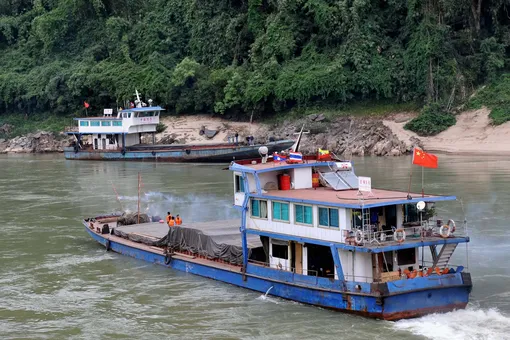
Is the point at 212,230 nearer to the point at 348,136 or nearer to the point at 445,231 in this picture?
the point at 445,231

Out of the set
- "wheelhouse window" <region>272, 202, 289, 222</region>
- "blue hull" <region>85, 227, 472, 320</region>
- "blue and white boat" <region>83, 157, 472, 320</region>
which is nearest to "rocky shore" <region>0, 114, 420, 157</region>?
"blue and white boat" <region>83, 157, 472, 320</region>

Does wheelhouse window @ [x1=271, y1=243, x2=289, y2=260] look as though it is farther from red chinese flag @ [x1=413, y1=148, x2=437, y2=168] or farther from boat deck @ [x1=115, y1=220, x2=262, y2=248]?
red chinese flag @ [x1=413, y1=148, x2=437, y2=168]

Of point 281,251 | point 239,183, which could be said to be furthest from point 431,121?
point 281,251

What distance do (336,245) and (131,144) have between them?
132ft

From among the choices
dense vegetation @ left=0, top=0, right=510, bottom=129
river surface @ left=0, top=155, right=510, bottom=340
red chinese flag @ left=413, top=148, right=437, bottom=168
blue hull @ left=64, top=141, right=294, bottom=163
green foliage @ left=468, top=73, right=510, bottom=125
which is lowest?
river surface @ left=0, top=155, right=510, bottom=340

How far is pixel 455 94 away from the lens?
5134 centimetres

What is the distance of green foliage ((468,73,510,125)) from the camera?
47.4 m

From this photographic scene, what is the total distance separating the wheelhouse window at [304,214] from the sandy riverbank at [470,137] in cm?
2732

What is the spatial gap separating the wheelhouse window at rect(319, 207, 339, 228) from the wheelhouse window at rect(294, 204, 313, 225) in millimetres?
301

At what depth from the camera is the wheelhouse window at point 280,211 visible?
779 inches

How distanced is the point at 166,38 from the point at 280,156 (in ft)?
148

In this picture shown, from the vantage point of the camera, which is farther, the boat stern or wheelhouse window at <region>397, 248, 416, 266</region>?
wheelhouse window at <region>397, 248, 416, 266</region>

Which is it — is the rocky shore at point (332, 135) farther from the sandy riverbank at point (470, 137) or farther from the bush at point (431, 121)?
the bush at point (431, 121)

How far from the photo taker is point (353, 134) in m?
51.2
